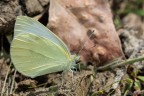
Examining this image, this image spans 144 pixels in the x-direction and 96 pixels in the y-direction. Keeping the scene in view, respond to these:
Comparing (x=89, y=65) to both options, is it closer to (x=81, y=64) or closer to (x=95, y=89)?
(x=81, y=64)

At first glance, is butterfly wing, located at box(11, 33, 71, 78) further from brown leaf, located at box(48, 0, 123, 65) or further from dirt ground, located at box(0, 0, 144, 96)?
brown leaf, located at box(48, 0, 123, 65)

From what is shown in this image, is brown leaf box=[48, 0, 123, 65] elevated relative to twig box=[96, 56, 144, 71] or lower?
elevated

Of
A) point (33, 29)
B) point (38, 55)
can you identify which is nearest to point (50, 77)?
point (38, 55)

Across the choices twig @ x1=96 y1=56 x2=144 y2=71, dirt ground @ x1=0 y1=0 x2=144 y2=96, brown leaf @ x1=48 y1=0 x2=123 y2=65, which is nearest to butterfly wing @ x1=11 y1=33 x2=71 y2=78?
dirt ground @ x1=0 y1=0 x2=144 y2=96

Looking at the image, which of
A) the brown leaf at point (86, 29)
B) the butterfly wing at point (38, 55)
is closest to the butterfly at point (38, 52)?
the butterfly wing at point (38, 55)

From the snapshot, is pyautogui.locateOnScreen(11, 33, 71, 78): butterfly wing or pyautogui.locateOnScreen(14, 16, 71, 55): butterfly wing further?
pyautogui.locateOnScreen(11, 33, 71, 78): butterfly wing

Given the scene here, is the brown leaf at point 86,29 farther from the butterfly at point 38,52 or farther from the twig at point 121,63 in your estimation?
the butterfly at point 38,52

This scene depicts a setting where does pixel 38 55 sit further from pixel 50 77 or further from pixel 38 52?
pixel 50 77
